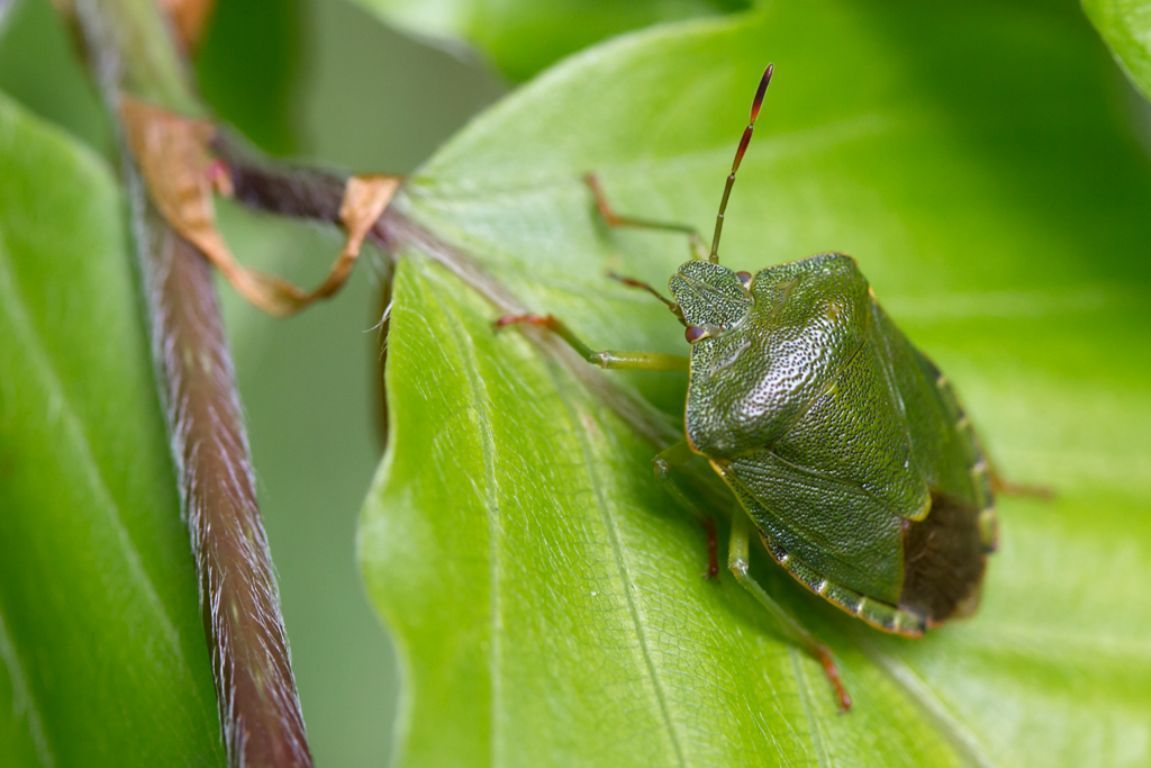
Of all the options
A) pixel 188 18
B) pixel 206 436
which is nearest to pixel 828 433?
pixel 206 436

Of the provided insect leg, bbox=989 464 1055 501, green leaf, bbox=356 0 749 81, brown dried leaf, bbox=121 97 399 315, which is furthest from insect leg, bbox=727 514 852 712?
green leaf, bbox=356 0 749 81

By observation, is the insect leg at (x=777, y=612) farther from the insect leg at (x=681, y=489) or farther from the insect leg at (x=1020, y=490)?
the insect leg at (x=1020, y=490)

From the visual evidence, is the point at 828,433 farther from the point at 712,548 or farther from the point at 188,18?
the point at 188,18

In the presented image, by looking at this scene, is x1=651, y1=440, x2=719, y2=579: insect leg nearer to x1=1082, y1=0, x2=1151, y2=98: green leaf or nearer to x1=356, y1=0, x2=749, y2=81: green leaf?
x1=1082, y1=0, x2=1151, y2=98: green leaf

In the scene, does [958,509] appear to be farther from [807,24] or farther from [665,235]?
[807,24]

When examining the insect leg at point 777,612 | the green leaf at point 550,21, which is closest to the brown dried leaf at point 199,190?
the green leaf at point 550,21

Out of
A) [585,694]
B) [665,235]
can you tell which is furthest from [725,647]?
[665,235]
